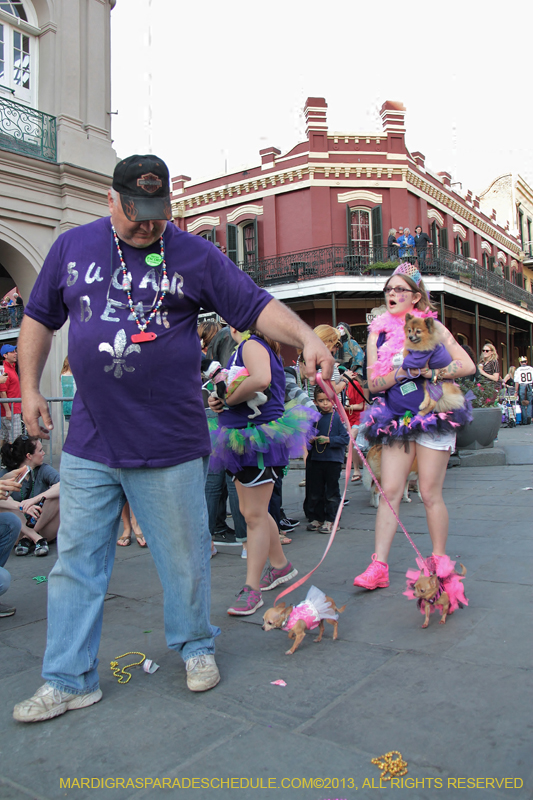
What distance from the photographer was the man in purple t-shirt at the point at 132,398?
230 centimetres

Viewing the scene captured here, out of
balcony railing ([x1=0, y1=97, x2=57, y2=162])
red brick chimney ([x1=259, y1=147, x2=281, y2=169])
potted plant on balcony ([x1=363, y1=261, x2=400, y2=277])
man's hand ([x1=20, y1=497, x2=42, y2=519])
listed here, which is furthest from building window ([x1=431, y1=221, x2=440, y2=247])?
man's hand ([x1=20, y1=497, x2=42, y2=519])

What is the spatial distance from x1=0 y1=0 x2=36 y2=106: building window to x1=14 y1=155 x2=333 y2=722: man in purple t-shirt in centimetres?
1012

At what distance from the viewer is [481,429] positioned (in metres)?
9.00

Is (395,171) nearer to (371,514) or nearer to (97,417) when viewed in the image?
(371,514)

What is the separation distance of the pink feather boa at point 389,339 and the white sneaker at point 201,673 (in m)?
1.85

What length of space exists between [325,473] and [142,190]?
12.1 feet

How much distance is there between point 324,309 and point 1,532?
21.2 m

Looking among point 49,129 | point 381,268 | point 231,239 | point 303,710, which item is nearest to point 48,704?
point 303,710

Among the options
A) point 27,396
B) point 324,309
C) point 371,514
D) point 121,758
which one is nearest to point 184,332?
point 27,396

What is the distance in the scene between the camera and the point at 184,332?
2.41 m

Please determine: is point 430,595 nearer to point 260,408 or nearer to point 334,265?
point 260,408

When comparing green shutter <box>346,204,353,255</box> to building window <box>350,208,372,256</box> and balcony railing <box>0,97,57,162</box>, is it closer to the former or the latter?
building window <box>350,208,372,256</box>

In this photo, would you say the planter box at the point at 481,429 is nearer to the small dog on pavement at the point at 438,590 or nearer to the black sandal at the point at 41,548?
the black sandal at the point at 41,548

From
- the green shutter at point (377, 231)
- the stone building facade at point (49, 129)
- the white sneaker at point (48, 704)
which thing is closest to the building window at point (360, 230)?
the green shutter at point (377, 231)
